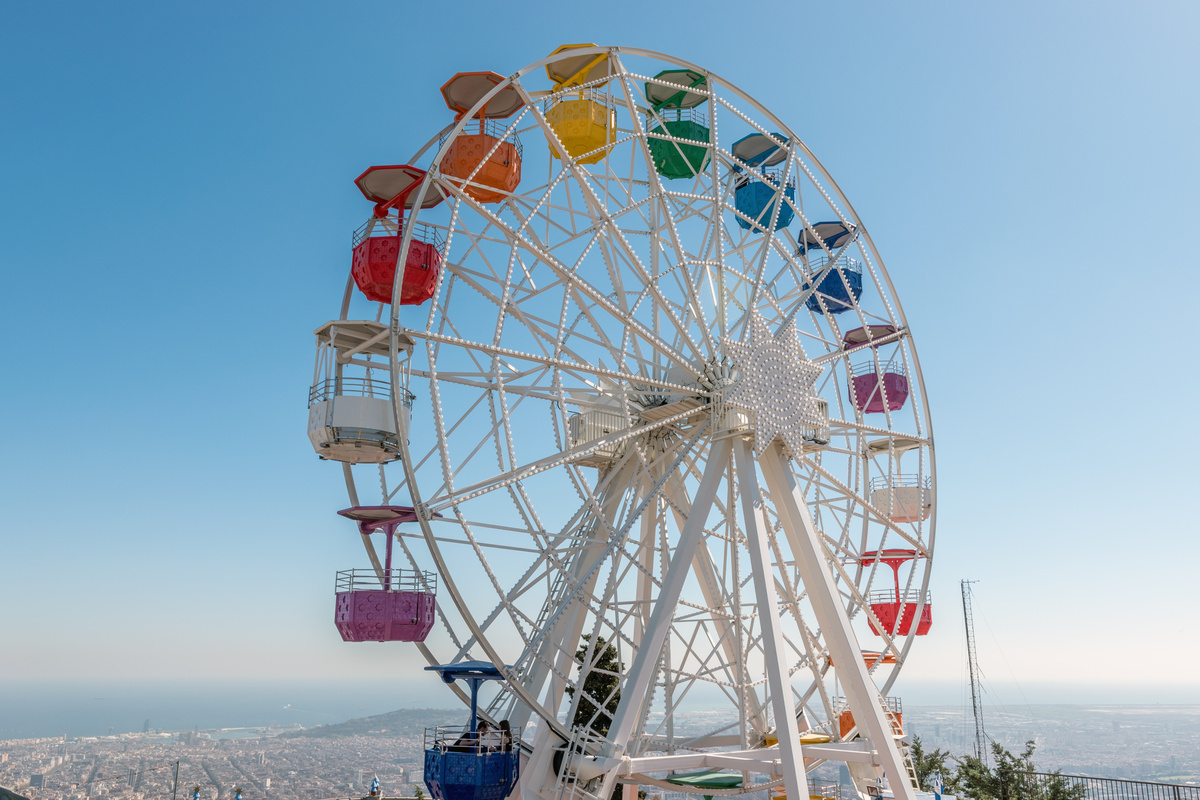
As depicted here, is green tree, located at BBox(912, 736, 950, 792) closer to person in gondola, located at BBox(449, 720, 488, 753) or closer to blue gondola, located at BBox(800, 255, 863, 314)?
blue gondola, located at BBox(800, 255, 863, 314)

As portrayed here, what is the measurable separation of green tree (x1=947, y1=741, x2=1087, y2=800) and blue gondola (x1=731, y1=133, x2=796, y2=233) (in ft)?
63.0

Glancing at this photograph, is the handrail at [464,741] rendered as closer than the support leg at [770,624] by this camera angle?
No

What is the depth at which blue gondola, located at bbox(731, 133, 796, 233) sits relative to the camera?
60.0 feet

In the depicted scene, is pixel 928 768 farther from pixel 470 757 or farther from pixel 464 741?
pixel 470 757

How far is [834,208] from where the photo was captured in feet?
61.2

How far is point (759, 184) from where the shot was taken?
66.2ft

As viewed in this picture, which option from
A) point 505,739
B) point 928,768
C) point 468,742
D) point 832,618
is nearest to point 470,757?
point 468,742

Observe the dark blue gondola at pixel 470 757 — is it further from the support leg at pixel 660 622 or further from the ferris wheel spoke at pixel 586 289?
the ferris wheel spoke at pixel 586 289

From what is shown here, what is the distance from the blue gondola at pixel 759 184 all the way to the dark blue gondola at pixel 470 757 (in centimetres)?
959

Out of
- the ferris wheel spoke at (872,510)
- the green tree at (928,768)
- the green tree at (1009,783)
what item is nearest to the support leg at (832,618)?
the ferris wheel spoke at (872,510)

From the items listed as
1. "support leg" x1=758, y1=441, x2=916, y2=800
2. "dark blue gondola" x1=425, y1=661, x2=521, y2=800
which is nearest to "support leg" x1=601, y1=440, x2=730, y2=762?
"support leg" x1=758, y1=441, x2=916, y2=800

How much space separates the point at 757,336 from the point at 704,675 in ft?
18.4

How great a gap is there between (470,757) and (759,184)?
42.7 feet

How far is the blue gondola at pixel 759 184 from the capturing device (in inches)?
720
